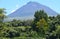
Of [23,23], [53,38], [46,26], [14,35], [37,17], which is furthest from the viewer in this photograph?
[23,23]

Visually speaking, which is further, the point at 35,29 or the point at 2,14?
the point at 35,29

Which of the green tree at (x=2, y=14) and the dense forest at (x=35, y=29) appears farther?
the green tree at (x=2, y=14)

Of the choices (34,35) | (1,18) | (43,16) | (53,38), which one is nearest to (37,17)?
(43,16)

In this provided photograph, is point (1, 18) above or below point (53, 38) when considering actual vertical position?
above

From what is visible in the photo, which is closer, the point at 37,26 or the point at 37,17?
the point at 37,26

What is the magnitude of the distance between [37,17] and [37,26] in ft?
18.8

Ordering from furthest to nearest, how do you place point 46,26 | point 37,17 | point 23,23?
point 23,23, point 37,17, point 46,26

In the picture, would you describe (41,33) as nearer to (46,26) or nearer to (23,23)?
(46,26)

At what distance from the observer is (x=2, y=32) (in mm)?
47562

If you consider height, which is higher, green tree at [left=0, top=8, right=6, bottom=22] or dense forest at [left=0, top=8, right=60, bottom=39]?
green tree at [left=0, top=8, right=6, bottom=22]

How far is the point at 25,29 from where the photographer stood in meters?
57.2

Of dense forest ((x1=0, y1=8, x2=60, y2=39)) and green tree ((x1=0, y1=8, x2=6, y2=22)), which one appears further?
green tree ((x1=0, y1=8, x2=6, y2=22))

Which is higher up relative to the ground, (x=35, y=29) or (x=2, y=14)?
(x=2, y=14)

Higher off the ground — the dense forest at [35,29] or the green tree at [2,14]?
the green tree at [2,14]
